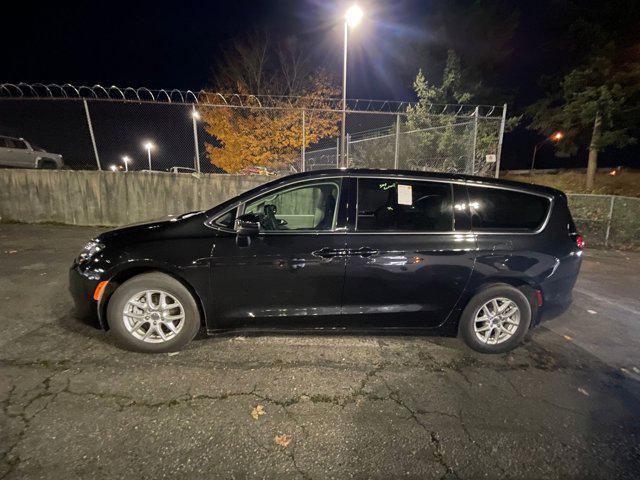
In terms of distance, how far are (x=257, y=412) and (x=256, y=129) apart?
16338 millimetres

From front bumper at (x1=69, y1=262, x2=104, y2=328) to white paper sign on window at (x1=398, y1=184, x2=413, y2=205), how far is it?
9.10ft

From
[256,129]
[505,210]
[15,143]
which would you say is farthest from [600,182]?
[15,143]

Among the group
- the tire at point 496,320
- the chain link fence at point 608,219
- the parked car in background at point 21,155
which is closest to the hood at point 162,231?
the tire at point 496,320

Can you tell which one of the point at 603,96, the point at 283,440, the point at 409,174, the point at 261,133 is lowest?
the point at 283,440

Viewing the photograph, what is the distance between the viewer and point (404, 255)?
3152 mm

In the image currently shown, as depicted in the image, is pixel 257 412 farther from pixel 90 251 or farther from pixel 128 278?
pixel 90 251

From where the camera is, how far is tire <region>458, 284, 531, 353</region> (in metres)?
3.33

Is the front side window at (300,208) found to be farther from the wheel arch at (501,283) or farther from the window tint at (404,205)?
the wheel arch at (501,283)

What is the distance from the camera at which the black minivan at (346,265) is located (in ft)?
10.1

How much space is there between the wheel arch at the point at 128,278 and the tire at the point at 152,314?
1.5 inches

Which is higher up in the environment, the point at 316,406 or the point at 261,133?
the point at 261,133

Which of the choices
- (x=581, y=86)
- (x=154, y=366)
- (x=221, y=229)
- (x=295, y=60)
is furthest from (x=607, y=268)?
(x=295, y=60)

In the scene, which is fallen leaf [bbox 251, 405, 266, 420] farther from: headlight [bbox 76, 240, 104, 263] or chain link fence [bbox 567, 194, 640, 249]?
chain link fence [bbox 567, 194, 640, 249]

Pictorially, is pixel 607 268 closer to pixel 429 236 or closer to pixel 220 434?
pixel 429 236
